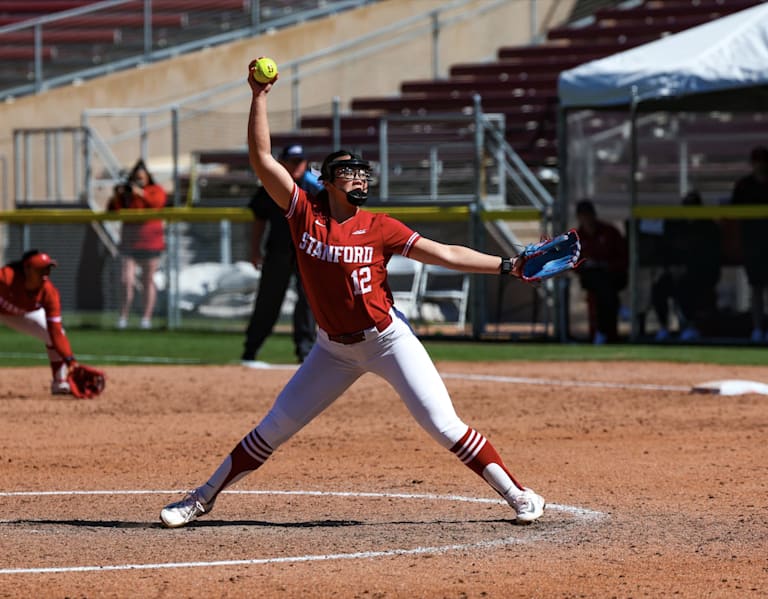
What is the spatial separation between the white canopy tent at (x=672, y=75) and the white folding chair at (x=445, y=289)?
157 cm

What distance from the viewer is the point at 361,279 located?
6.55 m

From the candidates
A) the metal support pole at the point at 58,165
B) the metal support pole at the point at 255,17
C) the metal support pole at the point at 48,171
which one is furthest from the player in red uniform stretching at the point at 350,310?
the metal support pole at the point at 255,17

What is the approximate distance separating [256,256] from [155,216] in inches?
207

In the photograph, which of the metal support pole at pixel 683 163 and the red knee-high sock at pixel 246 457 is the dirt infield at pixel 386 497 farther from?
the metal support pole at pixel 683 163

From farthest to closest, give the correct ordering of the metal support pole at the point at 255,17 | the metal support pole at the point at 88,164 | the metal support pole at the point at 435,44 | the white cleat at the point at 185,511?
the metal support pole at the point at 255,17 → the metal support pole at the point at 435,44 → the metal support pole at the point at 88,164 → the white cleat at the point at 185,511

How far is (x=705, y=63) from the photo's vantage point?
15.3 metres

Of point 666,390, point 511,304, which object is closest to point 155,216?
point 511,304

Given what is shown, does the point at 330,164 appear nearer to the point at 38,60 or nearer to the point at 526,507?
the point at 526,507

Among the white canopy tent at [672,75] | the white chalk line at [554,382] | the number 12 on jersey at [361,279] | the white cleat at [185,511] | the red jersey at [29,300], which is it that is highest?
the white canopy tent at [672,75]

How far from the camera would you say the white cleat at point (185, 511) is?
22.2ft

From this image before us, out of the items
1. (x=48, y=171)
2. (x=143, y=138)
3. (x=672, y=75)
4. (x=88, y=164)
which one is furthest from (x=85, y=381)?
(x=48, y=171)

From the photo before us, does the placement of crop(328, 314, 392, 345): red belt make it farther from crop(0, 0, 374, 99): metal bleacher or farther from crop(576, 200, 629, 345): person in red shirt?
crop(0, 0, 374, 99): metal bleacher

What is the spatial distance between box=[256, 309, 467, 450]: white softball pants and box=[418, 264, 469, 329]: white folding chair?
11.0 m

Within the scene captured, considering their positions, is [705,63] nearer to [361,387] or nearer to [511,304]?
[511,304]
